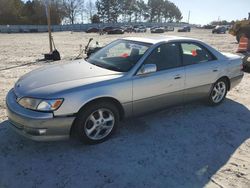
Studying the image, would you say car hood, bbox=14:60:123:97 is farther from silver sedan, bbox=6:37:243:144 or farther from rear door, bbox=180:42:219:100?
rear door, bbox=180:42:219:100

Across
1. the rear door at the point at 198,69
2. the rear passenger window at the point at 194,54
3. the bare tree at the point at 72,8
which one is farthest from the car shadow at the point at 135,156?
the bare tree at the point at 72,8

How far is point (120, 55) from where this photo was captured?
14.2ft

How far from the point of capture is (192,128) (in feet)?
14.1

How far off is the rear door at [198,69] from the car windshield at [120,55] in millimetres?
882

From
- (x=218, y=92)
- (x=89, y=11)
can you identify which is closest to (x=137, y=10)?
(x=89, y=11)

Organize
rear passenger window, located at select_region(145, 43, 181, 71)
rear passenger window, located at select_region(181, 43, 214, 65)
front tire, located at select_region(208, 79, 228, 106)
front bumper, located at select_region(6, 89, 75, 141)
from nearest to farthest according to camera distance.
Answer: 1. front bumper, located at select_region(6, 89, 75, 141)
2. rear passenger window, located at select_region(145, 43, 181, 71)
3. rear passenger window, located at select_region(181, 43, 214, 65)
4. front tire, located at select_region(208, 79, 228, 106)

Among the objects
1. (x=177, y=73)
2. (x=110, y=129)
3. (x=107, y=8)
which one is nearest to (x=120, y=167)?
(x=110, y=129)

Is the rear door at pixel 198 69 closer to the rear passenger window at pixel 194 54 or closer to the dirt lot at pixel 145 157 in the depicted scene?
the rear passenger window at pixel 194 54

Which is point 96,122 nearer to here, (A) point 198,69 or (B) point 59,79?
(B) point 59,79

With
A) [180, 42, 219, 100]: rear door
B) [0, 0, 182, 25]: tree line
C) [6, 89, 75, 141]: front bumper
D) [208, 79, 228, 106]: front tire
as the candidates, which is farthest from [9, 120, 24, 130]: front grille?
[0, 0, 182, 25]: tree line

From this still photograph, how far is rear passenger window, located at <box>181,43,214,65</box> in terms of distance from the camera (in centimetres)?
452

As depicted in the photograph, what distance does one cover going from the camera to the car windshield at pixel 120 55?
399 cm

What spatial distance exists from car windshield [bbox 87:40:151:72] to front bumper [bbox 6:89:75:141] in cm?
121

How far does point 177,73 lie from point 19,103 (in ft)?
8.53
